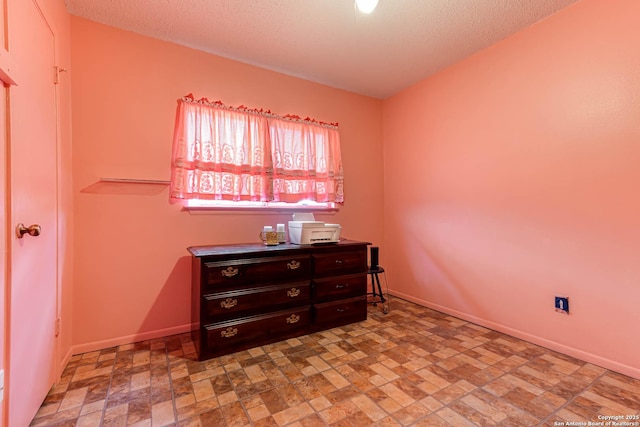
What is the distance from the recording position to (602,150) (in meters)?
1.87

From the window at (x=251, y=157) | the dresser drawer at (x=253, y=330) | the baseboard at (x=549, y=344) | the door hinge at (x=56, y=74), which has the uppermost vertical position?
the door hinge at (x=56, y=74)

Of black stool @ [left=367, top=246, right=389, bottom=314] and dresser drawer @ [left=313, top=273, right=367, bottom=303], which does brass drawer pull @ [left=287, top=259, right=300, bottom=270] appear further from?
black stool @ [left=367, top=246, right=389, bottom=314]

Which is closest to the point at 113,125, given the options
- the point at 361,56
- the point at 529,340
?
the point at 361,56

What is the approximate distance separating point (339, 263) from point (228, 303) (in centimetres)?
101

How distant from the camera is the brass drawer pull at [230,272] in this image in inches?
80.0

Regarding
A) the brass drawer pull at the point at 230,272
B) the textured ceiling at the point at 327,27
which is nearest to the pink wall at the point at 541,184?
the textured ceiling at the point at 327,27

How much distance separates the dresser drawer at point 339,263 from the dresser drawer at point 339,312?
0.88ft

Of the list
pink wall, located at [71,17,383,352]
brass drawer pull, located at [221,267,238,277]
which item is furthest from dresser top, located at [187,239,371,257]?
pink wall, located at [71,17,383,352]

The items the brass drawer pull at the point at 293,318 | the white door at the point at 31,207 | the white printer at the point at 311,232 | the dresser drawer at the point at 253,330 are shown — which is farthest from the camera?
the white printer at the point at 311,232

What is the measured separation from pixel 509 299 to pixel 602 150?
1284 millimetres

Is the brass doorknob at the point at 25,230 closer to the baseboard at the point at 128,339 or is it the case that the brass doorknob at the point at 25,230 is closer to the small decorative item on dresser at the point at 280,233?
the baseboard at the point at 128,339

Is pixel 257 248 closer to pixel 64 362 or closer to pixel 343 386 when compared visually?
pixel 343 386

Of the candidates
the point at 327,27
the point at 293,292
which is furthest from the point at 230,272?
the point at 327,27

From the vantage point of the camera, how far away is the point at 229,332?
2031 millimetres
